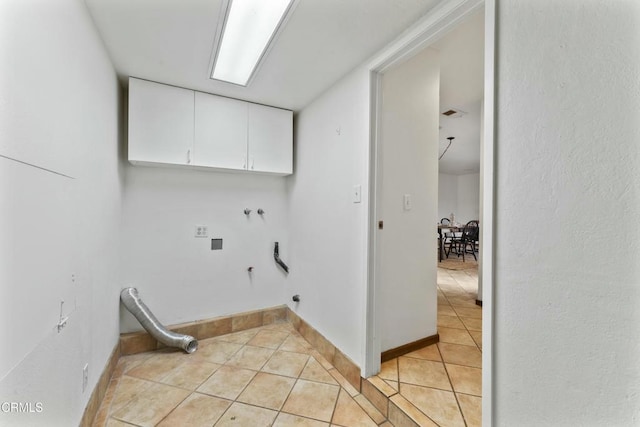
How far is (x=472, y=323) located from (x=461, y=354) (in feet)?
2.17

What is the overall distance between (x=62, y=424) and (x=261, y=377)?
3.46 ft

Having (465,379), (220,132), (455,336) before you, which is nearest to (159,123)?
(220,132)

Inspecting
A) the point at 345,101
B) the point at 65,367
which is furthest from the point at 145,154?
the point at 345,101

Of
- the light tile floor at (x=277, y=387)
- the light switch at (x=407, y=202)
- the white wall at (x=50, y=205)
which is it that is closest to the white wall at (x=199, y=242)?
the light tile floor at (x=277, y=387)

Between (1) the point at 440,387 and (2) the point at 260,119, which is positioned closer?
(1) the point at 440,387

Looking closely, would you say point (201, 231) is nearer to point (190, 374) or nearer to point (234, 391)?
point (190, 374)

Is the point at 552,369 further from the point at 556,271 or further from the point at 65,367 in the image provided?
the point at 65,367

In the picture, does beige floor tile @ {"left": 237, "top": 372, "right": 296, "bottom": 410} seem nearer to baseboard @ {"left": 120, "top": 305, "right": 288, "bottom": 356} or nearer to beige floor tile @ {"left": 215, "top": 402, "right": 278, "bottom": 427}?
beige floor tile @ {"left": 215, "top": 402, "right": 278, "bottom": 427}

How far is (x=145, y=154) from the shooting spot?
6.68ft

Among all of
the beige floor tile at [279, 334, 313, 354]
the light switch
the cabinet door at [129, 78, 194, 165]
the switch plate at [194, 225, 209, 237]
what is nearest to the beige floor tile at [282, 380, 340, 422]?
the beige floor tile at [279, 334, 313, 354]

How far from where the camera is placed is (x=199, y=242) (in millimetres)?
2479

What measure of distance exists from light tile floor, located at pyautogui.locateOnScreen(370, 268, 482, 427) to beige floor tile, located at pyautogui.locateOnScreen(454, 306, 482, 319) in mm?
44

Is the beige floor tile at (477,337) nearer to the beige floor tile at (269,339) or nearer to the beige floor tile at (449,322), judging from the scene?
the beige floor tile at (449,322)

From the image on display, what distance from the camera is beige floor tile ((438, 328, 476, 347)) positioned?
83.1 inches
